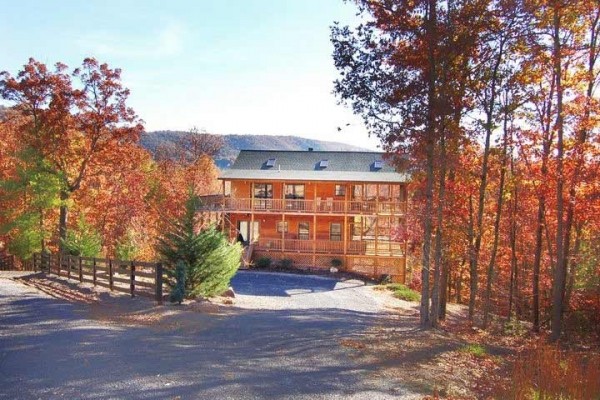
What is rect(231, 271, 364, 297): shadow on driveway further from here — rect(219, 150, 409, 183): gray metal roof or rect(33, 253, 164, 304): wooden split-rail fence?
rect(219, 150, 409, 183): gray metal roof

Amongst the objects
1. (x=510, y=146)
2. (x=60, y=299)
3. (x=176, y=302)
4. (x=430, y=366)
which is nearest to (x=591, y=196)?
(x=510, y=146)

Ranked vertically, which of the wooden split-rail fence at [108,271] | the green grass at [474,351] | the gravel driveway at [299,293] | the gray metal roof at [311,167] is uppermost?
the gray metal roof at [311,167]

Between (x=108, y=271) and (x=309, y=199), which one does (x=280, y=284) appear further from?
(x=108, y=271)

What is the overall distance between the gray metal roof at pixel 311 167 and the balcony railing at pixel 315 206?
1500 millimetres

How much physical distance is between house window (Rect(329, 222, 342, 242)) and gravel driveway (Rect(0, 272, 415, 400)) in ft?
66.4

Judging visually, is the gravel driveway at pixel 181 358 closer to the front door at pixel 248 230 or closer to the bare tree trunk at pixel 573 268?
the bare tree trunk at pixel 573 268

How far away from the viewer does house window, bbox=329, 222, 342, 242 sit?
34125 millimetres

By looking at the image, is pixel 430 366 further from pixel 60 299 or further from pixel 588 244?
pixel 588 244

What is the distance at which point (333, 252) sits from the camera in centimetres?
3222

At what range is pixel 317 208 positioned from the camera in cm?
3256

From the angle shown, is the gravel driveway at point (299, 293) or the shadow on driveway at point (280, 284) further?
the shadow on driveway at point (280, 284)

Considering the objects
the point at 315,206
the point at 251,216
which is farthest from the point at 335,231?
the point at 251,216

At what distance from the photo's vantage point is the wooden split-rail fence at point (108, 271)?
14.3 metres

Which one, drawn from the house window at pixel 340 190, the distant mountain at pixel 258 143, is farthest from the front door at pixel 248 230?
the distant mountain at pixel 258 143
